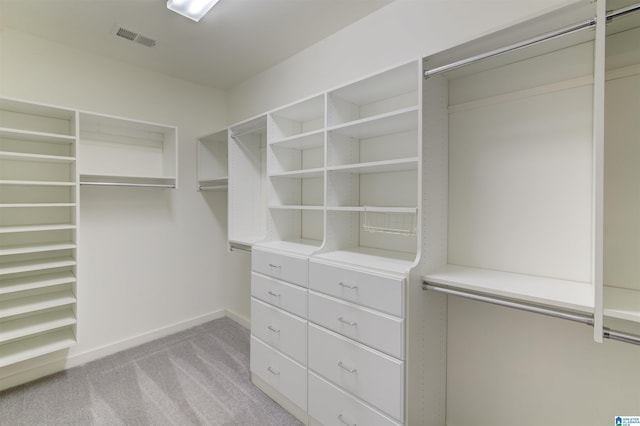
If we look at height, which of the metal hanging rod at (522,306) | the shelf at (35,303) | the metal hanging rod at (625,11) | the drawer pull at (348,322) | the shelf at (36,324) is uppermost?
the metal hanging rod at (625,11)

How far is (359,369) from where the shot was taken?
5.10 feet

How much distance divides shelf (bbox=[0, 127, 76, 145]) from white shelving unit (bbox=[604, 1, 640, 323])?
3344 millimetres

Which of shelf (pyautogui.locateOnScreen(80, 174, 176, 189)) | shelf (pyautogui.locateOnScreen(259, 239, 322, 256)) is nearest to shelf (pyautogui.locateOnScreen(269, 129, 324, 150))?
shelf (pyautogui.locateOnScreen(259, 239, 322, 256))

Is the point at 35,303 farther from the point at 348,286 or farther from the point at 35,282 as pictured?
the point at 348,286

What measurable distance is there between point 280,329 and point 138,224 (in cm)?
196

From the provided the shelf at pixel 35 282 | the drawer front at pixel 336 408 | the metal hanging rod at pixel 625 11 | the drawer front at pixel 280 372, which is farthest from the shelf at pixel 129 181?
the metal hanging rod at pixel 625 11

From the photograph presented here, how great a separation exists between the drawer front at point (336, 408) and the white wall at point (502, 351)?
564 millimetres


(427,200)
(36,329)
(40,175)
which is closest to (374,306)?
(427,200)

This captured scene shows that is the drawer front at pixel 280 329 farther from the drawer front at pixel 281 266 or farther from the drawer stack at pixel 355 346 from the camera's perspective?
the drawer front at pixel 281 266

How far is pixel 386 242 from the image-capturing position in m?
2.04

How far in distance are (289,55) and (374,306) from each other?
2350 millimetres

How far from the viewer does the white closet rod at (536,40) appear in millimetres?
973

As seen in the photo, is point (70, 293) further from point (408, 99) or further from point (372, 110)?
point (408, 99)

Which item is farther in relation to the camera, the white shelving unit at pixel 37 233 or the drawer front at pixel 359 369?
the white shelving unit at pixel 37 233
